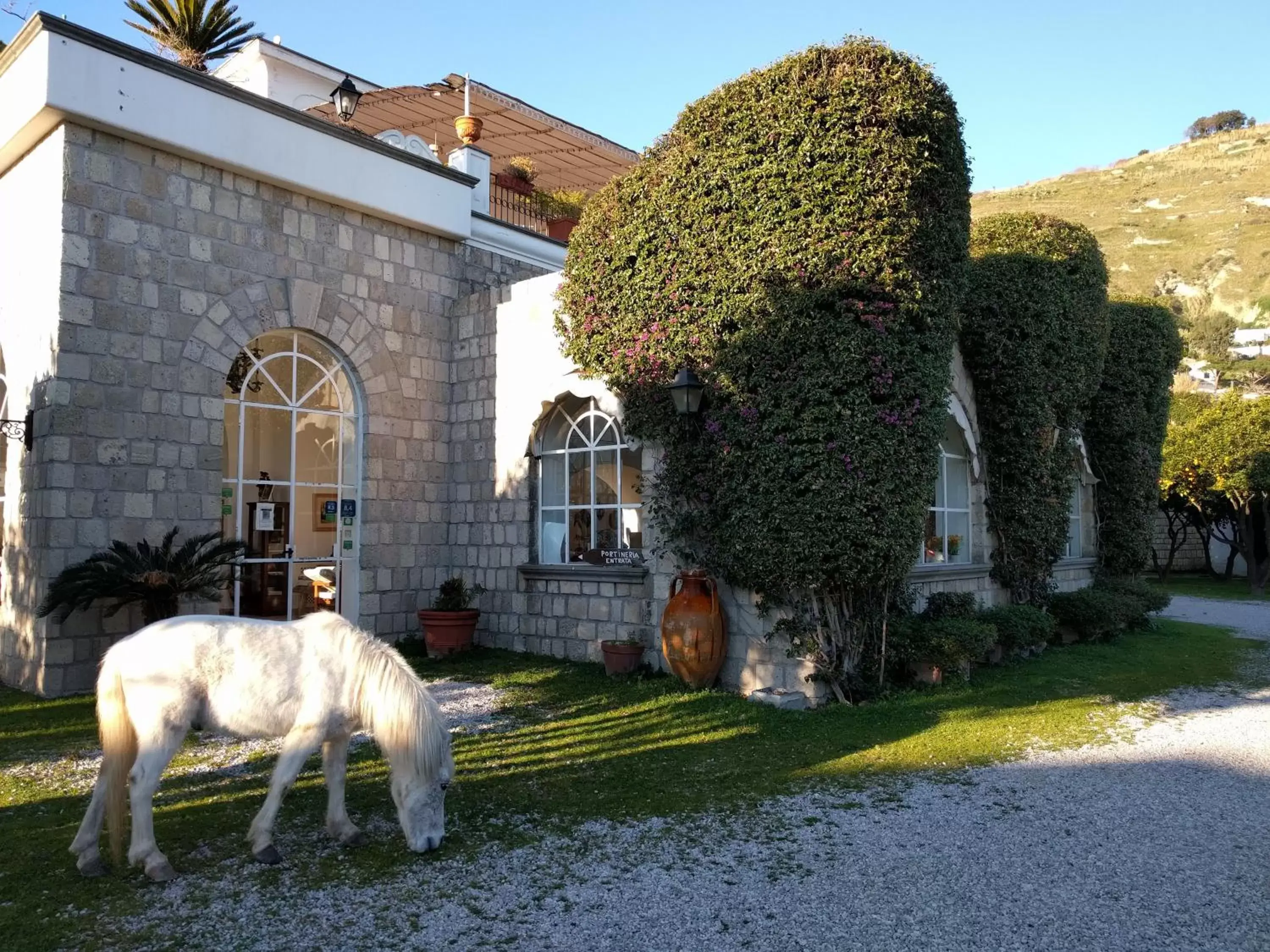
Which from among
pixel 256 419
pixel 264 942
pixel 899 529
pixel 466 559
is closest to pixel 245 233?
pixel 256 419

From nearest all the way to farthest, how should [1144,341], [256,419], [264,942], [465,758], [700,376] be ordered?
1. [264,942]
2. [465,758]
3. [700,376]
4. [256,419]
5. [1144,341]

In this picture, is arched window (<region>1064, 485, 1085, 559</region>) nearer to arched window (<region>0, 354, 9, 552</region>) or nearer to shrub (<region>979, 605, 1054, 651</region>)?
shrub (<region>979, 605, 1054, 651</region>)

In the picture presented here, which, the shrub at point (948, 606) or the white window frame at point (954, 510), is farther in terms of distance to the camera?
the white window frame at point (954, 510)

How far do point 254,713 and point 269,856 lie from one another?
637 mm

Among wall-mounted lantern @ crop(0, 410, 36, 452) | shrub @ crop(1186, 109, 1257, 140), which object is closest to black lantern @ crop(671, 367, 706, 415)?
wall-mounted lantern @ crop(0, 410, 36, 452)

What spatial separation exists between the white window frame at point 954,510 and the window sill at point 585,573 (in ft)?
10.8

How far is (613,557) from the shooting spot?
30.4 ft

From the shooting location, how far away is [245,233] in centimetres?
927

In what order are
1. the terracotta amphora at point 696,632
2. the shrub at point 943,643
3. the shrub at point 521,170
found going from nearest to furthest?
1. the terracotta amphora at point 696,632
2. the shrub at point 943,643
3. the shrub at point 521,170

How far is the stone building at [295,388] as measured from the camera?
8.00 m

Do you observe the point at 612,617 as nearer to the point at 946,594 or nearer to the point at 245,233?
the point at 946,594

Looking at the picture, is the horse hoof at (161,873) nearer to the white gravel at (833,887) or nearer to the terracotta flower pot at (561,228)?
the white gravel at (833,887)

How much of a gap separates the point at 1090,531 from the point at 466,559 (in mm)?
Answer: 9739

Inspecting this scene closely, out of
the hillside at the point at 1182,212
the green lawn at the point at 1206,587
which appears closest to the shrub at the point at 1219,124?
the hillside at the point at 1182,212
